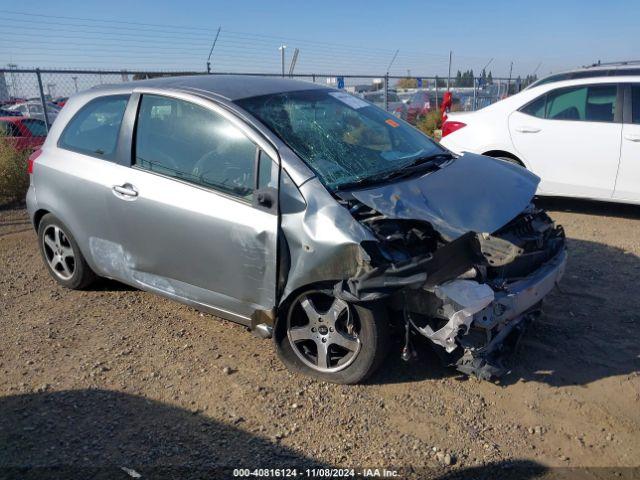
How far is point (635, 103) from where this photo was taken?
6164 millimetres

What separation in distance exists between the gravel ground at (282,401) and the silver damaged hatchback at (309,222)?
0.24 m

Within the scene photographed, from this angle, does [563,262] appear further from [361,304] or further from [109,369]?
[109,369]

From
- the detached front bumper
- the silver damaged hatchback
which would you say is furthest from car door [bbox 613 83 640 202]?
the detached front bumper

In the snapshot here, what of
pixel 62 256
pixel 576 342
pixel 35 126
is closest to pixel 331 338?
pixel 576 342

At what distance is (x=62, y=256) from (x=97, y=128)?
1.19 metres

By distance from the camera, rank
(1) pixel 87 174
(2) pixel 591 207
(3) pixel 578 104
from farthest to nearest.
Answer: (2) pixel 591 207 < (3) pixel 578 104 < (1) pixel 87 174

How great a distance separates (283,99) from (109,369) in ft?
7.09

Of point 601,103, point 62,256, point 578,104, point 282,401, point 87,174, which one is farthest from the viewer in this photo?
point 578,104

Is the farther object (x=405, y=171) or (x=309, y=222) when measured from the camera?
(x=405, y=171)

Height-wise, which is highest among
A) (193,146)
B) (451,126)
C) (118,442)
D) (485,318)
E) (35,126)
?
(193,146)

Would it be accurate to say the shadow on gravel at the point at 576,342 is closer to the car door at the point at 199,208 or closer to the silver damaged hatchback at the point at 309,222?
the silver damaged hatchback at the point at 309,222

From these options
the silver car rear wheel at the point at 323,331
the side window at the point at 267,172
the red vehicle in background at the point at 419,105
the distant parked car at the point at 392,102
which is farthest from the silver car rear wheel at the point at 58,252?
the red vehicle in background at the point at 419,105

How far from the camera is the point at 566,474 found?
265 centimetres

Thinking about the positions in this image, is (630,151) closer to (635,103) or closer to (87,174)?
(635,103)
